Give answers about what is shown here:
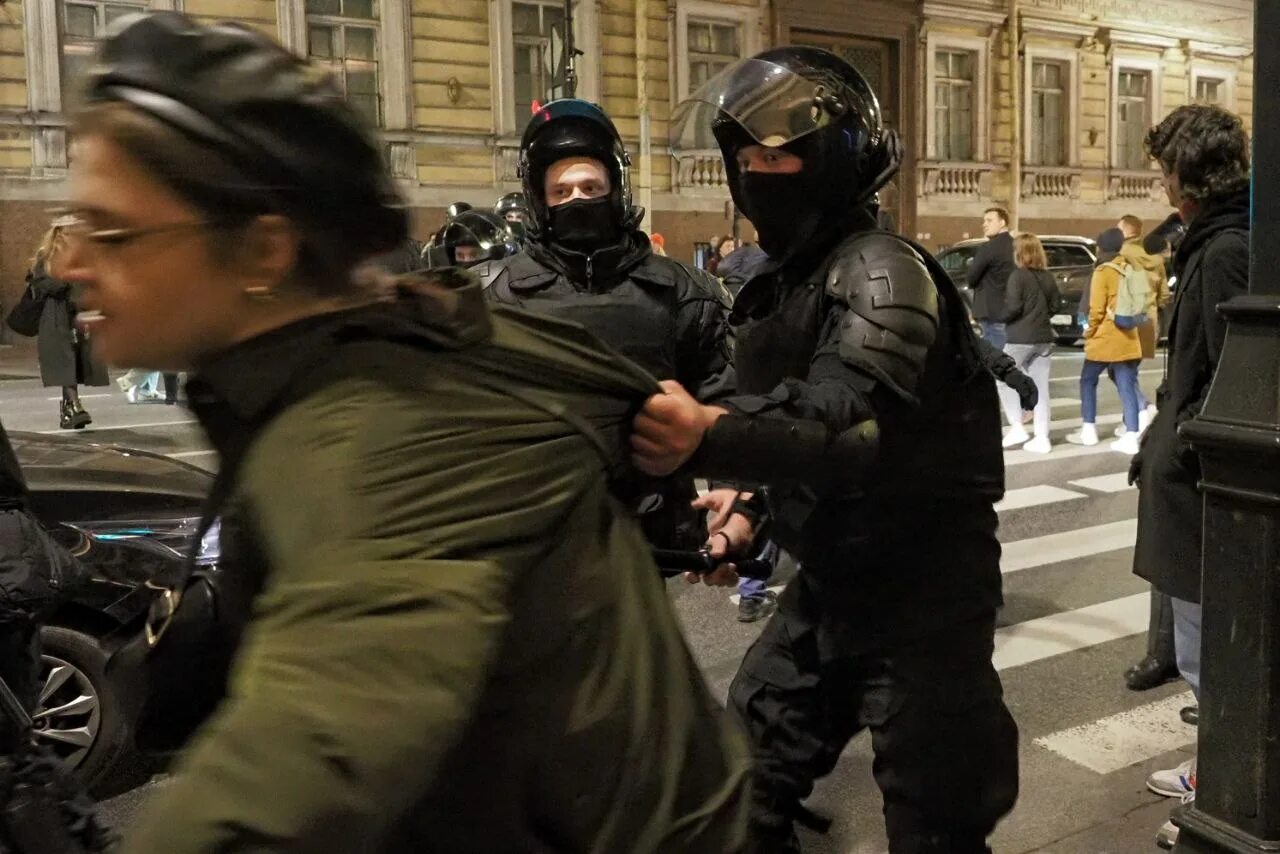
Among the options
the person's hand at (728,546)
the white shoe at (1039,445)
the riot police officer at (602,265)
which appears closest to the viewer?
the person's hand at (728,546)

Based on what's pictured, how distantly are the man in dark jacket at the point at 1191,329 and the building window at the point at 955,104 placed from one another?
2406 centimetres

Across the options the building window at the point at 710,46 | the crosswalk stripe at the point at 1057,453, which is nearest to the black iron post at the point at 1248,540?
the crosswalk stripe at the point at 1057,453

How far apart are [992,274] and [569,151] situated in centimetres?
806

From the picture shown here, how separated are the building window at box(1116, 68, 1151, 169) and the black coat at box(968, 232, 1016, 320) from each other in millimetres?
20690

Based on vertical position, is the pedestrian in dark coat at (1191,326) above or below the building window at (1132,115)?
below

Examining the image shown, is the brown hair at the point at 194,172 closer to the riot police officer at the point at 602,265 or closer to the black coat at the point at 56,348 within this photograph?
the riot police officer at the point at 602,265

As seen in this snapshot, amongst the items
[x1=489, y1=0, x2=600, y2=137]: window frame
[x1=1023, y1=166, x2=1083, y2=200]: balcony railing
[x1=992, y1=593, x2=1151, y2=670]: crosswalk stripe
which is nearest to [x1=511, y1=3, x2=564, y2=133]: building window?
[x1=489, y1=0, x2=600, y2=137]: window frame

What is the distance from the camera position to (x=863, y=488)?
232 centimetres

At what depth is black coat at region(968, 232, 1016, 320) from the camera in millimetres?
10836

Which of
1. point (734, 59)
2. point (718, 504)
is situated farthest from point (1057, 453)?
point (734, 59)

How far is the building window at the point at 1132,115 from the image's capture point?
29672 mm

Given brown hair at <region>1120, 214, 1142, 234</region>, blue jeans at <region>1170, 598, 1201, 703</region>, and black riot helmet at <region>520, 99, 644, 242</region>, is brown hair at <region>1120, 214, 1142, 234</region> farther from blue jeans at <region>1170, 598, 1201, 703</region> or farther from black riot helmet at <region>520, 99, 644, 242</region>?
black riot helmet at <region>520, 99, 644, 242</region>

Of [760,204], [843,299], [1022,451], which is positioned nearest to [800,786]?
[843,299]

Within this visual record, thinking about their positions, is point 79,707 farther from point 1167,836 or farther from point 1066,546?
point 1066,546
